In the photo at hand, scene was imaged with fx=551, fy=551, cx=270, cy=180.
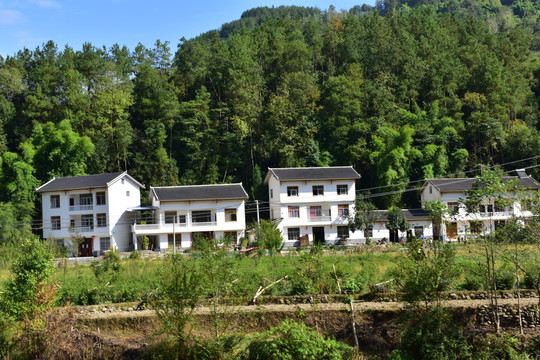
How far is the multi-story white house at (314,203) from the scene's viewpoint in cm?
3775

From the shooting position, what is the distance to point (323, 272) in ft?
61.8

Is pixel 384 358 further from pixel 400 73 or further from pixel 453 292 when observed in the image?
pixel 400 73

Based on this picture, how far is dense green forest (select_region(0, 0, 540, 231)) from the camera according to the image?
41.5m

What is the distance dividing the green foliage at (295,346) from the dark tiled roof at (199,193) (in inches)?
931

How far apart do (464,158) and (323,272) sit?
89.0 feet

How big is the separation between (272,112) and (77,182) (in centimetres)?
1588

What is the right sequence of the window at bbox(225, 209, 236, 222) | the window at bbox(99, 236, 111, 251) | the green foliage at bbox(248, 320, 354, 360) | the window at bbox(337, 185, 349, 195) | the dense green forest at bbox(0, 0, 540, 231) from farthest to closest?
1. the dense green forest at bbox(0, 0, 540, 231)
2. the window at bbox(337, 185, 349, 195)
3. the window at bbox(225, 209, 236, 222)
4. the window at bbox(99, 236, 111, 251)
5. the green foliage at bbox(248, 320, 354, 360)

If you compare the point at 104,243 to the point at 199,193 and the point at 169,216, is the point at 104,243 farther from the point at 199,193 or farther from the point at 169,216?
the point at 199,193

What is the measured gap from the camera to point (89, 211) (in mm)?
36906

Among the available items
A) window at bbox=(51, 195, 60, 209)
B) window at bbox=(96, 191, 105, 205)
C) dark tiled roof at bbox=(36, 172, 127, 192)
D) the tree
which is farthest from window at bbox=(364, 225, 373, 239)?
the tree

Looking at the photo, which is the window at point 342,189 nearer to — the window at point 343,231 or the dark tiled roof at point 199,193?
the window at point 343,231

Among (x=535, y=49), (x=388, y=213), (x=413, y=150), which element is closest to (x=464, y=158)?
(x=413, y=150)

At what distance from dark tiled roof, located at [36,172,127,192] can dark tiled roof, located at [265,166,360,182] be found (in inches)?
430

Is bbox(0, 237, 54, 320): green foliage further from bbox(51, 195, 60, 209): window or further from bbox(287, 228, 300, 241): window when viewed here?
bbox(287, 228, 300, 241): window
